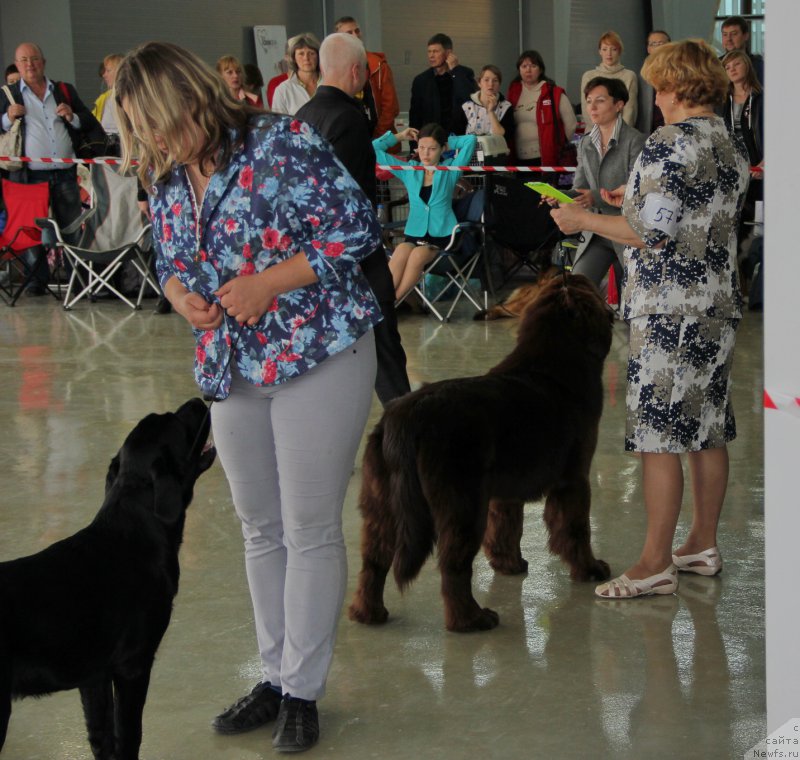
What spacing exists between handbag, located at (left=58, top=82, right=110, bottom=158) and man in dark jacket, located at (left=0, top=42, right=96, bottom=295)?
0.05ft

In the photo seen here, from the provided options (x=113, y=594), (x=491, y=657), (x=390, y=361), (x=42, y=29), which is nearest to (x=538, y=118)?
(x=390, y=361)

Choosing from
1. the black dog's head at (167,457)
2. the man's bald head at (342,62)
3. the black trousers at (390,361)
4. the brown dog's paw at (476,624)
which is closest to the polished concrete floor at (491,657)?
the brown dog's paw at (476,624)

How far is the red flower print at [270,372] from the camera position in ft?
8.23

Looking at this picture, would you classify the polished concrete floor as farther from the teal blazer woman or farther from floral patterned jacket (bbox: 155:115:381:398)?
the teal blazer woman

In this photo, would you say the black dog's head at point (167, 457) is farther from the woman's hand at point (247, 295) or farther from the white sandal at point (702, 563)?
the white sandal at point (702, 563)

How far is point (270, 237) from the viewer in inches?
97.3

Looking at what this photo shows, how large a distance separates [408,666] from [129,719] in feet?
2.93

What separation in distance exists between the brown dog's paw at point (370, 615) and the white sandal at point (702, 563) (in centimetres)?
102

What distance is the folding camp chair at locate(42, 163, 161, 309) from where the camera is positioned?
9.95 metres

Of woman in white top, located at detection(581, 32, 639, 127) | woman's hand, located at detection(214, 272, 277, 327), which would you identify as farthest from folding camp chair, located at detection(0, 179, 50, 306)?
woman's hand, located at detection(214, 272, 277, 327)

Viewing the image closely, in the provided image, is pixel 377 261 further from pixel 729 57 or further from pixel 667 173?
pixel 729 57

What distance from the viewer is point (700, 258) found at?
3264 millimetres

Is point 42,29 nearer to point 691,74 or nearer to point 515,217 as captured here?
point 515,217
